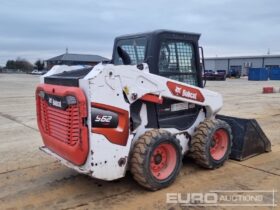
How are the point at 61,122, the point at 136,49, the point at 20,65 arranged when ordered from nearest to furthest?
the point at 61,122, the point at 136,49, the point at 20,65

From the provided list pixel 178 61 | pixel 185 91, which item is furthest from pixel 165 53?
pixel 185 91

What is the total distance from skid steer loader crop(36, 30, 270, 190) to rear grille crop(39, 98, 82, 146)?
0.04 feet

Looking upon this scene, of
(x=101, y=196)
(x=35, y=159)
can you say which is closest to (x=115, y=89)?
(x=101, y=196)

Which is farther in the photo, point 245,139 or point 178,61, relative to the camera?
point 245,139

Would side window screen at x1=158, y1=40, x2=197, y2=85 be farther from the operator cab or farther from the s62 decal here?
the s62 decal

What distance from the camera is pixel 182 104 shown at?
534 cm

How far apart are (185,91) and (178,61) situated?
0.51m

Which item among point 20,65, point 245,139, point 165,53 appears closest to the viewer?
point 165,53

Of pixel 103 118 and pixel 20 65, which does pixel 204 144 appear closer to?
pixel 103 118

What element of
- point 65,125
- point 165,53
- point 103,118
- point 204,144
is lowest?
point 204,144

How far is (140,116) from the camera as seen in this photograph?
15.4ft

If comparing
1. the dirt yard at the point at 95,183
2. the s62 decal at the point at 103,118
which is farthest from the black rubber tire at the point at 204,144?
the s62 decal at the point at 103,118

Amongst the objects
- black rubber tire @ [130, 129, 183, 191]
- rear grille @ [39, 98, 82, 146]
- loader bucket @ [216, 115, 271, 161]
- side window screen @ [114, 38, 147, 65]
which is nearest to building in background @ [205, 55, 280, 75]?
loader bucket @ [216, 115, 271, 161]

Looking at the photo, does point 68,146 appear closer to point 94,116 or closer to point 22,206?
point 94,116
